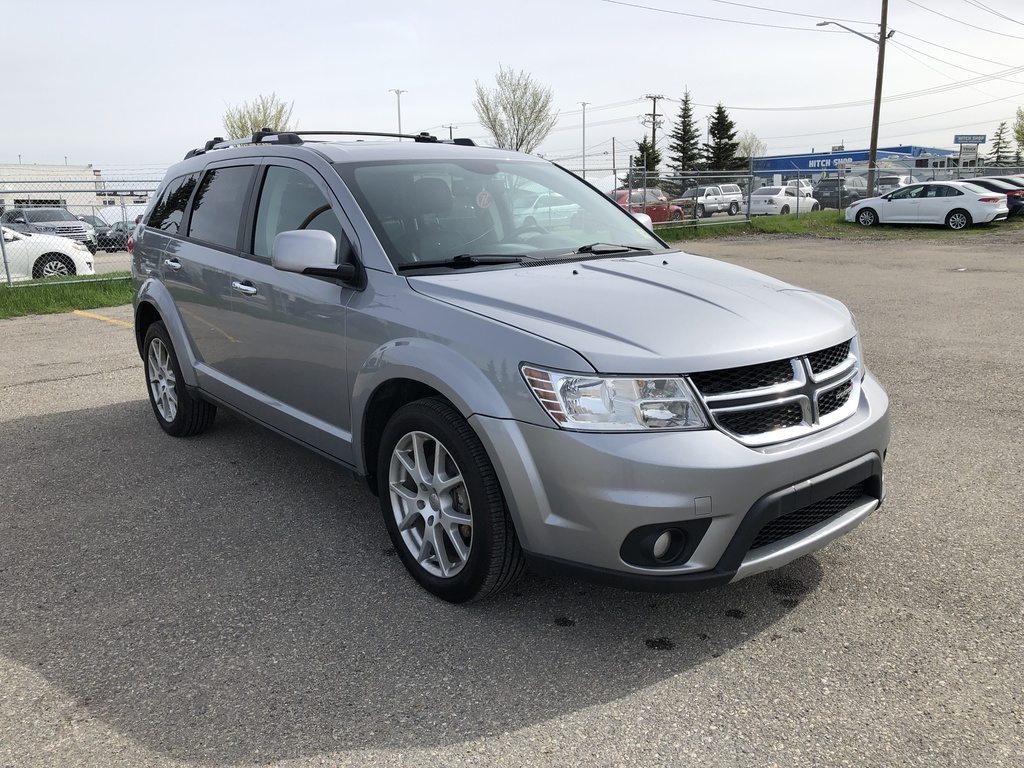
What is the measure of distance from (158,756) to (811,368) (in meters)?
2.45

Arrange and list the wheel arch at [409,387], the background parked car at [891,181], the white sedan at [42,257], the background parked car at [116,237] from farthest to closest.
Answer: the background parked car at [891,181], the background parked car at [116,237], the white sedan at [42,257], the wheel arch at [409,387]

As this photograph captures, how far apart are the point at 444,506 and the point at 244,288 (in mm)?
1834

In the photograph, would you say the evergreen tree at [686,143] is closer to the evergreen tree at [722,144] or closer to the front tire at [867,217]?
the evergreen tree at [722,144]

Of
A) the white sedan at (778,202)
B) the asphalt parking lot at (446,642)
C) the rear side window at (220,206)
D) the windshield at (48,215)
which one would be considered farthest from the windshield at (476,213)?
the white sedan at (778,202)

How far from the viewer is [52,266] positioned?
15141mm

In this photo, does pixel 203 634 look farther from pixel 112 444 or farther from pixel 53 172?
pixel 53 172

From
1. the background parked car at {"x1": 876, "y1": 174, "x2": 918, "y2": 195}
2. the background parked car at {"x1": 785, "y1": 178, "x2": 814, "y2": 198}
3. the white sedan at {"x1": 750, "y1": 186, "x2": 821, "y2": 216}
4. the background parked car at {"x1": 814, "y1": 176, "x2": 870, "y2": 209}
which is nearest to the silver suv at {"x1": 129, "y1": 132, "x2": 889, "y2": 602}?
the white sedan at {"x1": 750, "y1": 186, "x2": 821, "y2": 216}

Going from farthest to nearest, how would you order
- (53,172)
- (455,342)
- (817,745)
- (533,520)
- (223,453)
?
1. (53,172)
2. (223,453)
3. (455,342)
4. (533,520)
5. (817,745)

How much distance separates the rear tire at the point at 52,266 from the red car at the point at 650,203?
12254 millimetres

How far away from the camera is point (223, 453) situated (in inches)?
211

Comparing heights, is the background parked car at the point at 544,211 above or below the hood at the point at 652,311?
above

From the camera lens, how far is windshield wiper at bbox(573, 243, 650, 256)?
4059 mm

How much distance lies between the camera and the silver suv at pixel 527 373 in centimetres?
280

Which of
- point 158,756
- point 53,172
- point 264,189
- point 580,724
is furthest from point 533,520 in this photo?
point 53,172
